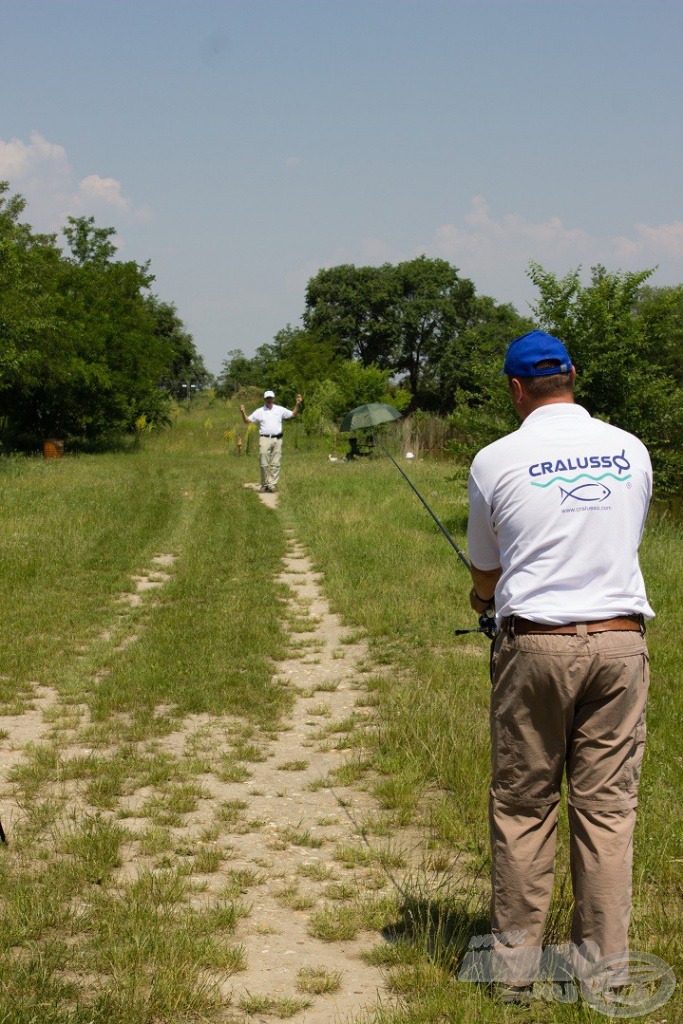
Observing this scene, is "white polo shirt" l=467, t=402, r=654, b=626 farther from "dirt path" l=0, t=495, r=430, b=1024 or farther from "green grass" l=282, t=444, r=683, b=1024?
"dirt path" l=0, t=495, r=430, b=1024

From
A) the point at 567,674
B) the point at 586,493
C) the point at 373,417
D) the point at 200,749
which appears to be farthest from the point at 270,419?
the point at 567,674

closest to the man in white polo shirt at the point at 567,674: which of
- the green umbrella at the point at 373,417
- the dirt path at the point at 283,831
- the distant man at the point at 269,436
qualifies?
the dirt path at the point at 283,831

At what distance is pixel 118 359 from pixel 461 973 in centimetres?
3697

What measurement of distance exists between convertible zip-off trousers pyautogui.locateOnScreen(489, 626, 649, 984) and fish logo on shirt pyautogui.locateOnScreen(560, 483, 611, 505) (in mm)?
406

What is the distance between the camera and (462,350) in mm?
65438

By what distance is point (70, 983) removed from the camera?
3.38 m

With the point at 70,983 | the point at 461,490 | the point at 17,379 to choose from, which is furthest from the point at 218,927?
the point at 17,379

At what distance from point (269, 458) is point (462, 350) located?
4618cm

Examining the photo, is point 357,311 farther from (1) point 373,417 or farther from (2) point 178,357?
Result: (1) point 373,417

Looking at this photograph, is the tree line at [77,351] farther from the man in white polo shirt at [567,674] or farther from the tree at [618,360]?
the man in white polo shirt at [567,674]

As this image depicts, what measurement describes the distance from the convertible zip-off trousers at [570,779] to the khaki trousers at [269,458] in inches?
706

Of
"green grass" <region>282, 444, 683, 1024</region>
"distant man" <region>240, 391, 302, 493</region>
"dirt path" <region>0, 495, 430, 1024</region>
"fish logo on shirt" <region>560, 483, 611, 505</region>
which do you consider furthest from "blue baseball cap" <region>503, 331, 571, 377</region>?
"distant man" <region>240, 391, 302, 493</region>

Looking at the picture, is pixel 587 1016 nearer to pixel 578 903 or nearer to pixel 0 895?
pixel 578 903

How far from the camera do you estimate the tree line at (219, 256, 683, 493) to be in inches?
569
